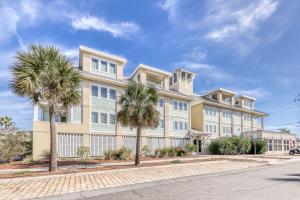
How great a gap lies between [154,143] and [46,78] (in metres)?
21.6

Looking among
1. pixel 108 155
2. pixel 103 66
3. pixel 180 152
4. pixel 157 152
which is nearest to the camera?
pixel 108 155

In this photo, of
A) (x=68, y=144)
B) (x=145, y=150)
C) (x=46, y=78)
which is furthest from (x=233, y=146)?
(x=46, y=78)

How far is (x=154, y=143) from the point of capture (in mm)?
34688

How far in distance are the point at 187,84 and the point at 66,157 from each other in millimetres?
23986

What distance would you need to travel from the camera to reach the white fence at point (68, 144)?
1044 inches

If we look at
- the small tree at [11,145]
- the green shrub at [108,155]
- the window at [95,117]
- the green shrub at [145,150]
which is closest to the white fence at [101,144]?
the window at [95,117]

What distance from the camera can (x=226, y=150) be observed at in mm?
38625

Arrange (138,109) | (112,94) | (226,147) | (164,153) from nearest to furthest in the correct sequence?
(138,109)
(112,94)
(164,153)
(226,147)

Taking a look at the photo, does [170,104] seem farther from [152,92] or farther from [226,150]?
[152,92]

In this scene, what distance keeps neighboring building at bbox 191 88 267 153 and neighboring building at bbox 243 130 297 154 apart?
13.4 ft

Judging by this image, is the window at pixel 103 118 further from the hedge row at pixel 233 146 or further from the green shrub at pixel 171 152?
the hedge row at pixel 233 146

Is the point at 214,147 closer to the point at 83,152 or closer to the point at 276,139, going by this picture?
the point at 276,139

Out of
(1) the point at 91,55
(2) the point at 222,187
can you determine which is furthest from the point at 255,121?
(2) the point at 222,187

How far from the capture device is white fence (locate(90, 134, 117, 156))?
2898cm
